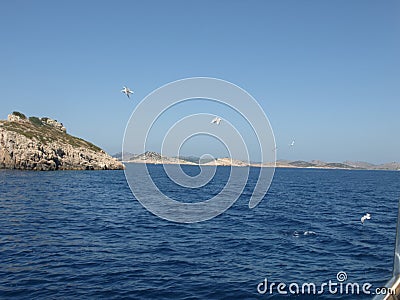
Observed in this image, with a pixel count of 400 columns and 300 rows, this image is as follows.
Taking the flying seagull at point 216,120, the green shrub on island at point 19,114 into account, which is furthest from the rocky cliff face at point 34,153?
the flying seagull at point 216,120

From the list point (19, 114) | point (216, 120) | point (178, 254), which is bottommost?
point (178, 254)

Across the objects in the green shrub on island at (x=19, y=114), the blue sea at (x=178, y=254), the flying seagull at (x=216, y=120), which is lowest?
the blue sea at (x=178, y=254)

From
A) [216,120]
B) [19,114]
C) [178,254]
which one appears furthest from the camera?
[19,114]

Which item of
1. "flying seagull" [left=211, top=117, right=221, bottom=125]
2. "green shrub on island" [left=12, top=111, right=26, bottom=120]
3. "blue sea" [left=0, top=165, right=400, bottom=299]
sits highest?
"green shrub on island" [left=12, top=111, right=26, bottom=120]

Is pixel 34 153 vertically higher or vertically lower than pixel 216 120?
higher

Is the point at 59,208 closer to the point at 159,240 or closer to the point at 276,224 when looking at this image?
the point at 159,240

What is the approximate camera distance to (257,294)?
62.7 feet

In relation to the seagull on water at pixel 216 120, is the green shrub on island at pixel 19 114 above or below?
above

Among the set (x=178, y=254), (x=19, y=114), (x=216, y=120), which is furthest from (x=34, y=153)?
(x=216, y=120)

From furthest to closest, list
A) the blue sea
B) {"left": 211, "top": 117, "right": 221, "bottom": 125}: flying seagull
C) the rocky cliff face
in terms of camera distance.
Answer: the rocky cliff face, {"left": 211, "top": 117, "right": 221, "bottom": 125}: flying seagull, the blue sea

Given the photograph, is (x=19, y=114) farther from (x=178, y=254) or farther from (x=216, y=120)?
(x=216, y=120)

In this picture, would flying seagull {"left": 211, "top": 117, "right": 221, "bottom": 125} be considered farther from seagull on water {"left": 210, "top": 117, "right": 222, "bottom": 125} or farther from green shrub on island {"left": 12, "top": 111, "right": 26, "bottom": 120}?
green shrub on island {"left": 12, "top": 111, "right": 26, "bottom": 120}

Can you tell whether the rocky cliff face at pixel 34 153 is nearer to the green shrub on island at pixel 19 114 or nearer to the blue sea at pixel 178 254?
the green shrub on island at pixel 19 114

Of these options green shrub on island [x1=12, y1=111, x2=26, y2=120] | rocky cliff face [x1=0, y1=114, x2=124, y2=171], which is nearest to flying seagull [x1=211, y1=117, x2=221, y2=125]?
rocky cliff face [x1=0, y1=114, x2=124, y2=171]
